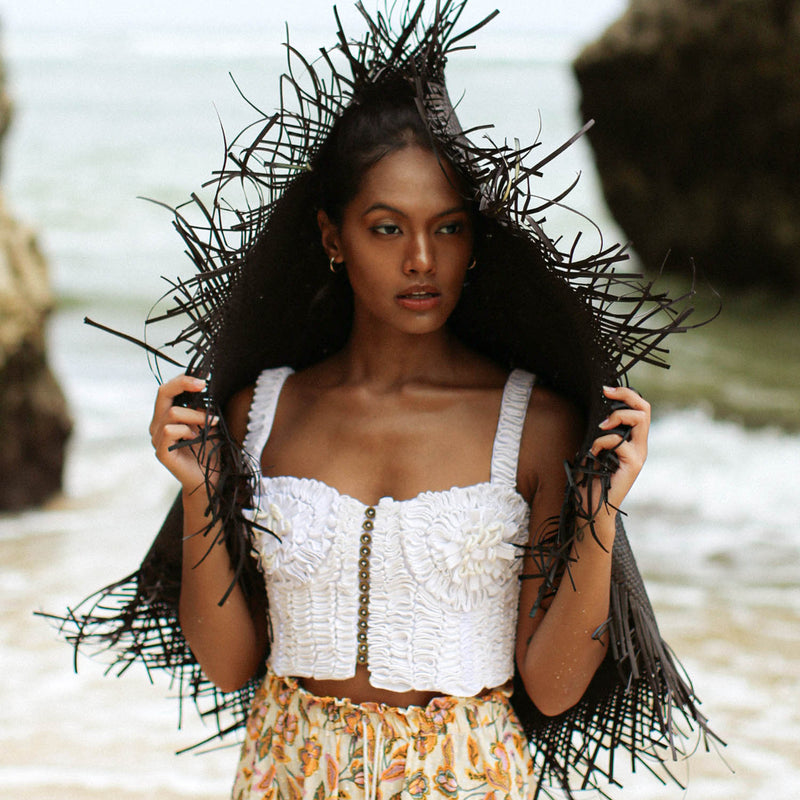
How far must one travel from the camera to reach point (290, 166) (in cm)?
183

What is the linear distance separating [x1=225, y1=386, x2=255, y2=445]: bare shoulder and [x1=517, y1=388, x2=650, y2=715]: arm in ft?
1.73

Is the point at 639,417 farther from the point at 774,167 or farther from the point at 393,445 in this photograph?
the point at 774,167

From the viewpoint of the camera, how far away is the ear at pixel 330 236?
77.7 inches

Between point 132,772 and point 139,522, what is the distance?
2.79m

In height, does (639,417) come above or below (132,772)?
above

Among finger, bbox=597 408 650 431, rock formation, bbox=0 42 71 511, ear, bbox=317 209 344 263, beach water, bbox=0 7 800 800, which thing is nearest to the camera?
finger, bbox=597 408 650 431

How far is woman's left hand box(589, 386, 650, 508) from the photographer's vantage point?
166 centimetres

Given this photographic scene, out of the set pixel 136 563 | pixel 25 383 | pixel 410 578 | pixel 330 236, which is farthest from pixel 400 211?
pixel 25 383

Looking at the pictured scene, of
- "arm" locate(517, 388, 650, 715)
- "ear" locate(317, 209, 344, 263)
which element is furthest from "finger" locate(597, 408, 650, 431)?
"ear" locate(317, 209, 344, 263)

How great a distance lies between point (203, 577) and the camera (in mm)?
1921

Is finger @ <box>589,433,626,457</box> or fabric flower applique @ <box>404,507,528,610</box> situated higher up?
finger @ <box>589,433,626,457</box>

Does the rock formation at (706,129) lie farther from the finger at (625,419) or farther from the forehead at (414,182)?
the finger at (625,419)

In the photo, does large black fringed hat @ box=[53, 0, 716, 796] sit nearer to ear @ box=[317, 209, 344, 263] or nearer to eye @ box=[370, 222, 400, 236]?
ear @ box=[317, 209, 344, 263]

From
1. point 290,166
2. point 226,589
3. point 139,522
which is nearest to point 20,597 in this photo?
point 139,522
